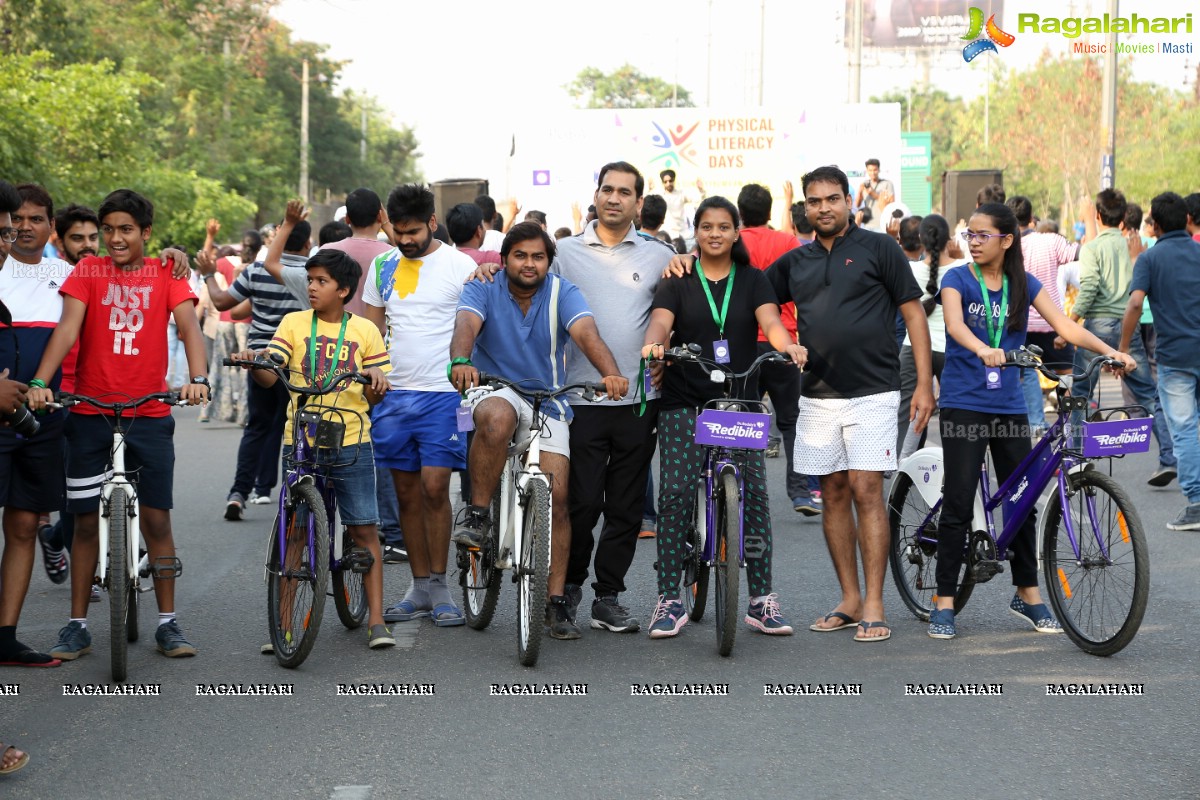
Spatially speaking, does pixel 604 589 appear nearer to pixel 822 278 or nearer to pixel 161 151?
pixel 822 278

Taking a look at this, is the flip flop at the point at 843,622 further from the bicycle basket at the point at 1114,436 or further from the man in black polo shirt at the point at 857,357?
the bicycle basket at the point at 1114,436

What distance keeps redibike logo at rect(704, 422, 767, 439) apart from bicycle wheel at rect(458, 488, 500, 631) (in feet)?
3.56

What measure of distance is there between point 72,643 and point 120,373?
123cm

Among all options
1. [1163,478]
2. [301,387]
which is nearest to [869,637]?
[301,387]

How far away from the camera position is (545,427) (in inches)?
278

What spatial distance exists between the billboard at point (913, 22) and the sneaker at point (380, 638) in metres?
55.1

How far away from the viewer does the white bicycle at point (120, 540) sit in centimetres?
631

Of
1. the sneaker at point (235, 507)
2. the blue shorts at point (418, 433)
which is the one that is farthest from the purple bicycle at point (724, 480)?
the sneaker at point (235, 507)

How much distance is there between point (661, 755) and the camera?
17.6 ft

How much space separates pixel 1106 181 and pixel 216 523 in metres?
19.8

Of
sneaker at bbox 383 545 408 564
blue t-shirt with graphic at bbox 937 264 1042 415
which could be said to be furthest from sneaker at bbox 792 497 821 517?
blue t-shirt with graphic at bbox 937 264 1042 415

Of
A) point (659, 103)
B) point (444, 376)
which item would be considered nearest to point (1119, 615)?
point (444, 376)

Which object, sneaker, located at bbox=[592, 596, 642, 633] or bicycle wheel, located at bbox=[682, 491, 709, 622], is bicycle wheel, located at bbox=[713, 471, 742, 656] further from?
sneaker, located at bbox=[592, 596, 642, 633]

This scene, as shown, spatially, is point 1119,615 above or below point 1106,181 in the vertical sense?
below
